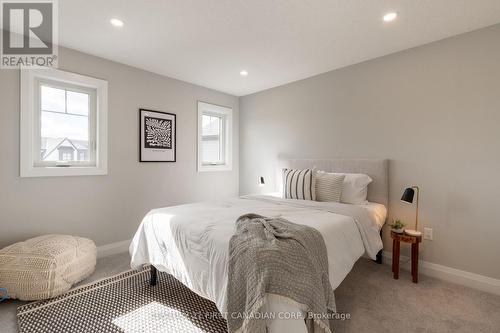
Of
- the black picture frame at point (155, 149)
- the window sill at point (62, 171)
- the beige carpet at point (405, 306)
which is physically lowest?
the beige carpet at point (405, 306)

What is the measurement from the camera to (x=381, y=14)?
2086 mm

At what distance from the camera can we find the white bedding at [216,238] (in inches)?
60.9

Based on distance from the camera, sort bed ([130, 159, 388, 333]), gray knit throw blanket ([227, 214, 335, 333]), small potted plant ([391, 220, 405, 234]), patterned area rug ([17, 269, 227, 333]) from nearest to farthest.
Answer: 1. gray knit throw blanket ([227, 214, 335, 333])
2. bed ([130, 159, 388, 333])
3. patterned area rug ([17, 269, 227, 333])
4. small potted plant ([391, 220, 405, 234])

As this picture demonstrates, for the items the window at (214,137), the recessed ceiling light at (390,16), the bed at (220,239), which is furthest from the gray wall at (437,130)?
the window at (214,137)

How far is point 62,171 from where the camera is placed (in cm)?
275

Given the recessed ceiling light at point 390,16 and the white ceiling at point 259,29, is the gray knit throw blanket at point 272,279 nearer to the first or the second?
the white ceiling at point 259,29

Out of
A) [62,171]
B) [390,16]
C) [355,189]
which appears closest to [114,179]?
[62,171]

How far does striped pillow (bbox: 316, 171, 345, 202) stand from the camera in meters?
2.77

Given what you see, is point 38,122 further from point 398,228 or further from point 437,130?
point 437,130

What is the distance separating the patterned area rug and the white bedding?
28 centimetres

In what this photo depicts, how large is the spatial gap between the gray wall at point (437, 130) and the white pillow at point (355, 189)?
33cm

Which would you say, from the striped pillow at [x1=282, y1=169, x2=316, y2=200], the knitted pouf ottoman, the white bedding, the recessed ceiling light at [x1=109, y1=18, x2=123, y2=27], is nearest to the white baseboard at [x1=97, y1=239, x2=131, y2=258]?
the knitted pouf ottoman

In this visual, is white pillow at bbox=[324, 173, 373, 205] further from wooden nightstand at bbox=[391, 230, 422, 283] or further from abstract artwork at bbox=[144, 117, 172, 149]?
abstract artwork at bbox=[144, 117, 172, 149]

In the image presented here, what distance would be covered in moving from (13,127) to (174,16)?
2028 millimetres
